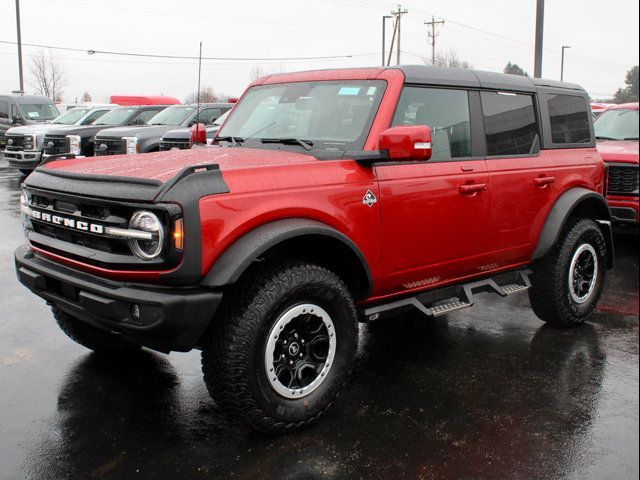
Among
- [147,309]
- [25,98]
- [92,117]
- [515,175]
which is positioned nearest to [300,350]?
[147,309]

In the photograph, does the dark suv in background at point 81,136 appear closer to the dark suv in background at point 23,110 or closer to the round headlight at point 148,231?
the dark suv in background at point 23,110

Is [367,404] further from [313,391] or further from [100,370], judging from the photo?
[100,370]

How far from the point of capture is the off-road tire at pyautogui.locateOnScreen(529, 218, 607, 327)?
17.4 feet

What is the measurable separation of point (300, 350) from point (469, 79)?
2.45m

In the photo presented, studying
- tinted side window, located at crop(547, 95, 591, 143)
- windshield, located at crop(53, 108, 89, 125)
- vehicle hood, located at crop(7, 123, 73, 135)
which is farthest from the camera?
windshield, located at crop(53, 108, 89, 125)

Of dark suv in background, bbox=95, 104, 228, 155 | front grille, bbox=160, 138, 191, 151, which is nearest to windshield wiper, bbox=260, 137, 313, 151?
front grille, bbox=160, 138, 191, 151

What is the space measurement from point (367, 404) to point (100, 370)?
189 cm

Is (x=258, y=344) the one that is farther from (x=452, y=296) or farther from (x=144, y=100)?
(x=144, y=100)

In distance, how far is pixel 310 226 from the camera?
3.54 m

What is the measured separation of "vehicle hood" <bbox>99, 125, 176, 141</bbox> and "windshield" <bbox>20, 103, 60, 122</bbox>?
10.6 m

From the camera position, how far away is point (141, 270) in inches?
126

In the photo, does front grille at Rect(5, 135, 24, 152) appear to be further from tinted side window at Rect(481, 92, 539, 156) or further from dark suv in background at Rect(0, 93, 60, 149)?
tinted side window at Rect(481, 92, 539, 156)

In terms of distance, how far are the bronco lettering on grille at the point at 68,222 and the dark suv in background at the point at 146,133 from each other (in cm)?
918

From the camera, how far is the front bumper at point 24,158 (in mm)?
16422
